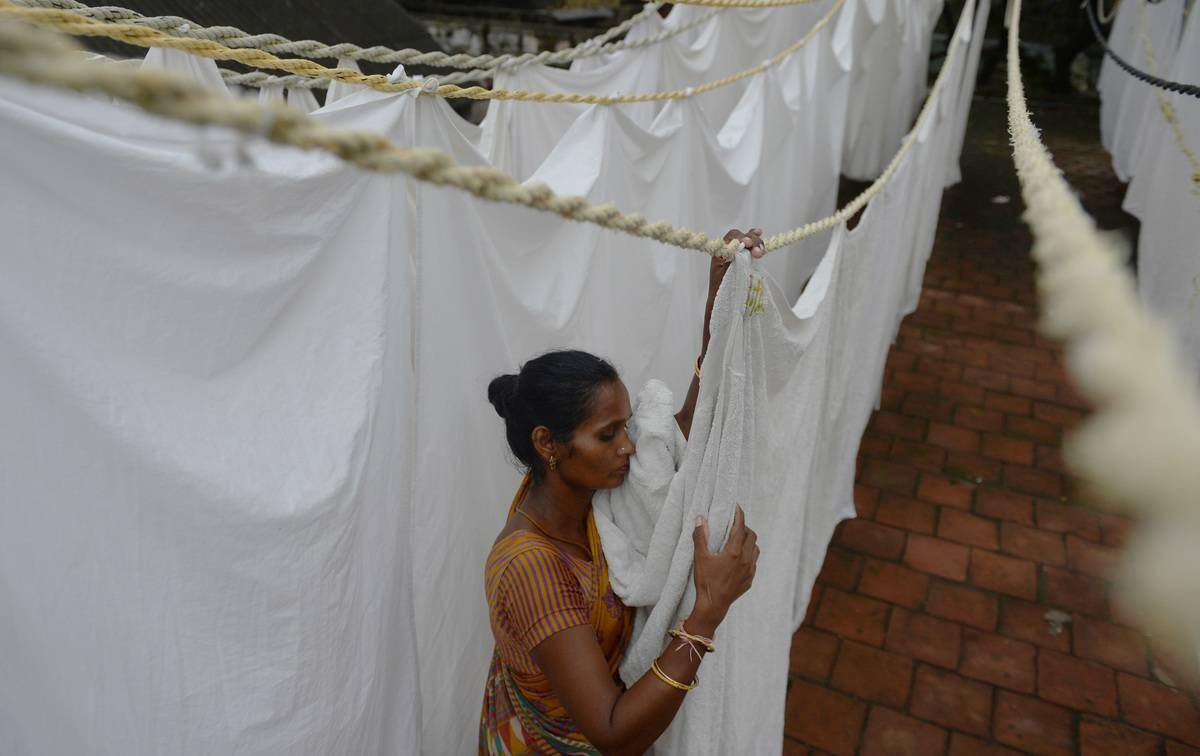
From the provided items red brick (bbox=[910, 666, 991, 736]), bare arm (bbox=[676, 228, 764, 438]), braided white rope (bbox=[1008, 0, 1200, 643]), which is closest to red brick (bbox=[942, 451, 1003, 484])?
red brick (bbox=[910, 666, 991, 736])

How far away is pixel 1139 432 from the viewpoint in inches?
15.1

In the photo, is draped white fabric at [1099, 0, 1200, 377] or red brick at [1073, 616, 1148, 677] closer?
red brick at [1073, 616, 1148, 677]

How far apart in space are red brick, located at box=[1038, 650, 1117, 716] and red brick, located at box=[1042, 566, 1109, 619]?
0.86 feet

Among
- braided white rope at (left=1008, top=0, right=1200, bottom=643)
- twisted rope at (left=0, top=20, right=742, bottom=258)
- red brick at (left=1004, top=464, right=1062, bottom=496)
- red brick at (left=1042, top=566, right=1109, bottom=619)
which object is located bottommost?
red brick at (left=1042, top=566, right=1109, bottom=619)

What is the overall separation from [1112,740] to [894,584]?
75cm

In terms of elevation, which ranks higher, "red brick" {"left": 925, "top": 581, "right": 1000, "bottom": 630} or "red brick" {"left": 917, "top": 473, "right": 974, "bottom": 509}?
"red brick" {"left": 917, "top": 473, "right": 974, "bottom": 509}

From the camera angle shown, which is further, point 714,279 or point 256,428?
point 714,279

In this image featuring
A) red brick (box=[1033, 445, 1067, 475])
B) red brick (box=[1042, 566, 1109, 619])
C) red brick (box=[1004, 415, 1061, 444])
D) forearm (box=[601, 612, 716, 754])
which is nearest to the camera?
forearm (box=[601, 612, 716, 754])

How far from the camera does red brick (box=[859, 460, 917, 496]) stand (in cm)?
320

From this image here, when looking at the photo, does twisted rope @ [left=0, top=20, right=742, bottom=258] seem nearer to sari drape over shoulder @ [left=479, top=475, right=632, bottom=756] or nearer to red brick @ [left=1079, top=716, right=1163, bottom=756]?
sari drape over shoulder @ [left=479, top=475, right=632, bottom=756]

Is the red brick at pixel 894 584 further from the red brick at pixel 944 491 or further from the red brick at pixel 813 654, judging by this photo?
the red brick at pixel 944 491

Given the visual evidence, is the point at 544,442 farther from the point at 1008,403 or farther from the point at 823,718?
the point at 1008,403

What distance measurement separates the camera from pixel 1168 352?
0.43 metres

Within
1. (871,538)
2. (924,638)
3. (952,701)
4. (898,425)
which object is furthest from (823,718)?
(898,425)
